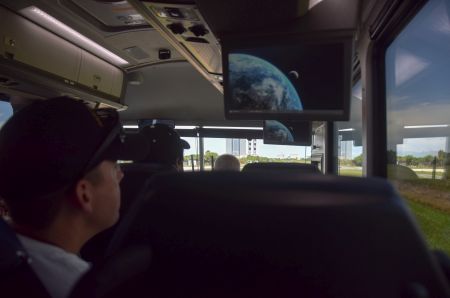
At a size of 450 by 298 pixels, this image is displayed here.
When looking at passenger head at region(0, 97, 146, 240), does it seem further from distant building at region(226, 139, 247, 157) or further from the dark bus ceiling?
distant building at region(226, 139, 247, 157)

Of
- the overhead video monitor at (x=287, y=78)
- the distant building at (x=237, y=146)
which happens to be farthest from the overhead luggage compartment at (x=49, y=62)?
the distant building at (x=237, y=146)

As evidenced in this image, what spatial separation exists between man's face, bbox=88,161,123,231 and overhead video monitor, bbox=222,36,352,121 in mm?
1626

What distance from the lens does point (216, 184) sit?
0.56 m

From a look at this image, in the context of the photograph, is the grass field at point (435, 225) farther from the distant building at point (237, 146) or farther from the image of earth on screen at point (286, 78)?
the distant building at point (237, 146)

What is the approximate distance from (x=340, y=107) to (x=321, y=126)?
3.59 metres

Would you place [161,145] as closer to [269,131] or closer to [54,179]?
[54,179]

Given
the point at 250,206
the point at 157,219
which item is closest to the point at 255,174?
the point at 250,206

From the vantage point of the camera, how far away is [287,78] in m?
2.59

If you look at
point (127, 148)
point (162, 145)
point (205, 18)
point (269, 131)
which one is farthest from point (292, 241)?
point (269, 131)

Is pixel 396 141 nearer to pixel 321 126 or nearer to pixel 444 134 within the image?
pixel 444 134

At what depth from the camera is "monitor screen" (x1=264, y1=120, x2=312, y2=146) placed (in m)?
5.52

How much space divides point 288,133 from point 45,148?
4912 millimetres

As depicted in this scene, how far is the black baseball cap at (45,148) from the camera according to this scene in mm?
987

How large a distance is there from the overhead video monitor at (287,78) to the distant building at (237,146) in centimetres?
414
